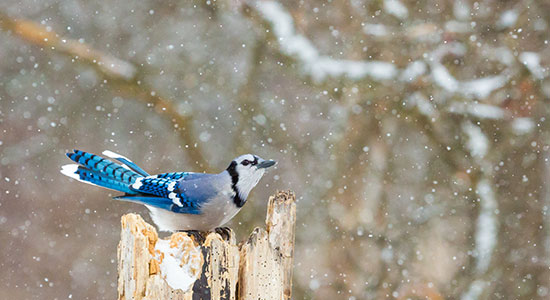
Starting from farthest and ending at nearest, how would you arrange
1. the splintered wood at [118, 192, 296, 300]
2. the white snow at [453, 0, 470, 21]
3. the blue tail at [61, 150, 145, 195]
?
the white snow at [453, 0, 470, 21] → the blue tail at [61, 150, 145, 195] → the splintered wood at [118, 192, 296, 300]

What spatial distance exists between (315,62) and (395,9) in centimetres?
66

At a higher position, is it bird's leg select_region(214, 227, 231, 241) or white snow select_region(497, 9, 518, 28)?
white snow select_region(497, 9, 518, 28)

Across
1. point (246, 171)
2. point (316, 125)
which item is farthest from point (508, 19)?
point (246, 171)

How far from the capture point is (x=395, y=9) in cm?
502

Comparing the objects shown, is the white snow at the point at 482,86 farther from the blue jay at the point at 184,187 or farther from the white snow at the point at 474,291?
the blue jay at the point at 184,187

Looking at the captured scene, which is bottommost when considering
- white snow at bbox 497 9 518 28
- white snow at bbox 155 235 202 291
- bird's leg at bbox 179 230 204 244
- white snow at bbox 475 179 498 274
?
white snow at bbox 155 235 202 291

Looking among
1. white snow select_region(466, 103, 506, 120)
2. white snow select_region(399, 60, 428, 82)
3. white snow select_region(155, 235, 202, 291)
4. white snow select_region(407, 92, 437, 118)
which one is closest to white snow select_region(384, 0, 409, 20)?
white snow select_region(399, 60, 428, 82)

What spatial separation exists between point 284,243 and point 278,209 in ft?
0.33

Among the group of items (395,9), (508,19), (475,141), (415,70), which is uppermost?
(395,9)

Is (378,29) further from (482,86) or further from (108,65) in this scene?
(108,65)

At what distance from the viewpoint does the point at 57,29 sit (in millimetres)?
5043

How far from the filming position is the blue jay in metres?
2.43

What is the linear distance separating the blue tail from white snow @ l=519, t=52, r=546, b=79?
3.31m

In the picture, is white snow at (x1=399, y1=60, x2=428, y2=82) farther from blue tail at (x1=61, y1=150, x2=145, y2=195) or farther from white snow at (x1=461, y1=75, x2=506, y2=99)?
blue tail at (x1=61, y1=150, x2=145, y2=195)
